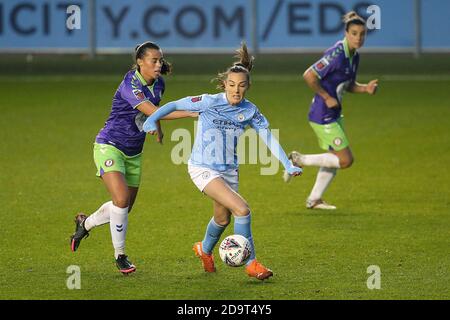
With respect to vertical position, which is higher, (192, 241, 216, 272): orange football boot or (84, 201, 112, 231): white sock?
(84, 201, 112, 231): white sock

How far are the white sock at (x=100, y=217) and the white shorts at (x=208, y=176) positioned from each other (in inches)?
37.6

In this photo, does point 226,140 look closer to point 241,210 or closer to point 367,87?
point 241,210

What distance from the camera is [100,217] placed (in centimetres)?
1038

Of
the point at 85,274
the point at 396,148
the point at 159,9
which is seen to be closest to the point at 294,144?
the point at 396,148

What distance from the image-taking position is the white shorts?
9.61m

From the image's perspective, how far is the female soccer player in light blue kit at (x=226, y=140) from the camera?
9.49m

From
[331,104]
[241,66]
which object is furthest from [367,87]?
[241,66]

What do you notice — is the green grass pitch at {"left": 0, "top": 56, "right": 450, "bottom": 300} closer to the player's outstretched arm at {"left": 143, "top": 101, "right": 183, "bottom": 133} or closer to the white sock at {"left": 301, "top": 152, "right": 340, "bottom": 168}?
the white sock at {"left": 301, "top": 152, "right": 340, "bottom": 168}

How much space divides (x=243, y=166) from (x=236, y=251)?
25.7 ft

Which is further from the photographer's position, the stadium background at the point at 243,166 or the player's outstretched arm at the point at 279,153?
the stadium background at the point at 243,166

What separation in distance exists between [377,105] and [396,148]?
423 centimetres

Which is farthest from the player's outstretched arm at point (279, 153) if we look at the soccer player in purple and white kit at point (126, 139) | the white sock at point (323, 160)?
the white sock at point (323, 160)

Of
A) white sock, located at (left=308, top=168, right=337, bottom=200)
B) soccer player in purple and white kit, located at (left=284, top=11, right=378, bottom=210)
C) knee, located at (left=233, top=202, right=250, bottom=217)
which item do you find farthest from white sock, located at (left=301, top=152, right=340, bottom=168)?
knee, located at (left=233, top=202, right=250, bottom=217)

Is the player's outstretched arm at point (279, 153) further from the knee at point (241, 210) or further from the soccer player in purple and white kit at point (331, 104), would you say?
the soccer player in purple and white kit at point (331, 104)
